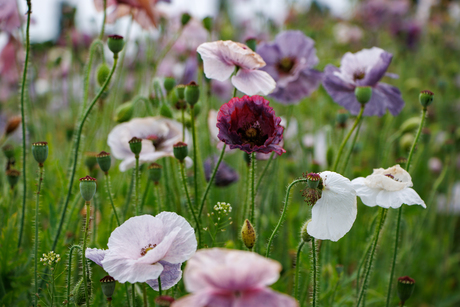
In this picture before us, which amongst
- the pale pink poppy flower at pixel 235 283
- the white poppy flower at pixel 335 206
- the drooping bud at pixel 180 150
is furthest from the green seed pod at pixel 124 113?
the pale pink poppy flower at pixel 235 283

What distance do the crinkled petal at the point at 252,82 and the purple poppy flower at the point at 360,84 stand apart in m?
0.24

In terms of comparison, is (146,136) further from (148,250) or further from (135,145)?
(148,250)

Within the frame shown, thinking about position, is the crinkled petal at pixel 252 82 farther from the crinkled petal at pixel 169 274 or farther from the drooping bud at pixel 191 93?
the crinkled petal at pixel 169 274

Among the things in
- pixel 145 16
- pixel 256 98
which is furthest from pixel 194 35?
pixel 256 98

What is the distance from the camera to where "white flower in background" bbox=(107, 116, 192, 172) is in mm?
955

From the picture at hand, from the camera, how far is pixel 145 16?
1.40 meters

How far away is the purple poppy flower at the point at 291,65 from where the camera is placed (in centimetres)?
117

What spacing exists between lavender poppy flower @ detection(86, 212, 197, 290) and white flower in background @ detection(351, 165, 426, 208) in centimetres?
30

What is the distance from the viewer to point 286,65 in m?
1.25

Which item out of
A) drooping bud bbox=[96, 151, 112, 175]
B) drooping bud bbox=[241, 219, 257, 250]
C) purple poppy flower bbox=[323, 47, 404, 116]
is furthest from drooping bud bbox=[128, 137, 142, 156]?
purple poppy flower bbox=[323, 47, 404, 116]

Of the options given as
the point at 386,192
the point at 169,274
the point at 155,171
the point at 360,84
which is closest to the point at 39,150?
the point at 155,171

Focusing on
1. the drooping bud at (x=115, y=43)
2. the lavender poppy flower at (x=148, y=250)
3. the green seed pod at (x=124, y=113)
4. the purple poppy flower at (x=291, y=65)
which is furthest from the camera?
the purple poppy flower at (x=291, y=65)

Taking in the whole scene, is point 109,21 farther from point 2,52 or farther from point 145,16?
point 2,52

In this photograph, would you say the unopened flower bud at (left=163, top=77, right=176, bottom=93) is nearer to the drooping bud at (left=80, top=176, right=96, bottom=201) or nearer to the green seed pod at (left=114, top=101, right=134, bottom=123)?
the green seed pod at (left=114, top=101, right=134, bottom=123)
